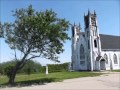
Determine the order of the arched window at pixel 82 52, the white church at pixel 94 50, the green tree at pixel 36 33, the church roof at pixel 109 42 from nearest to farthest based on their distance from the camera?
the green tree at pixel 36 33
the white church at pixel 94 50
the church roof at pixel 109 42
the arched window at pixel 82 52

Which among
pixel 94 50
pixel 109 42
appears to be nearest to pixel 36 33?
pixel 94 50

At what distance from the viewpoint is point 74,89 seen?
611 inches

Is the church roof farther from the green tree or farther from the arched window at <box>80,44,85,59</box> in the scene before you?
the green tree

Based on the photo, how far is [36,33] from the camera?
22.3 m

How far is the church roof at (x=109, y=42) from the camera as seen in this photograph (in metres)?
59.0

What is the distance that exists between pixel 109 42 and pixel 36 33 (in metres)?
42.1

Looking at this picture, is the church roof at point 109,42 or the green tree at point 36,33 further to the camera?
the church roof at point 109,42

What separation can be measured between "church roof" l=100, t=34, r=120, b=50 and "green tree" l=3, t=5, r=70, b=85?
1446 inches

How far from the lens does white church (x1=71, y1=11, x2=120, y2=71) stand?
182 ft

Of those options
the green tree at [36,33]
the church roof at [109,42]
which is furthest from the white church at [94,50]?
the green tree at [36,33]

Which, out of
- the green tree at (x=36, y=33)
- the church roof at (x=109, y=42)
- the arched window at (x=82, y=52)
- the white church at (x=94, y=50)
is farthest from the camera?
the arched window at (x=82, y=52)

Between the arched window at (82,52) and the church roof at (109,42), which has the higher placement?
the church roof at (109,42)

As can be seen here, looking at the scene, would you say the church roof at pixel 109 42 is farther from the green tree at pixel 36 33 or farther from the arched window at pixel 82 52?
the green tree at pixel 36 33

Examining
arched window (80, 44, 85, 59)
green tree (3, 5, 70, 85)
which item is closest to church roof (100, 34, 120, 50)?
arched window (80, 44, 85, 59)
